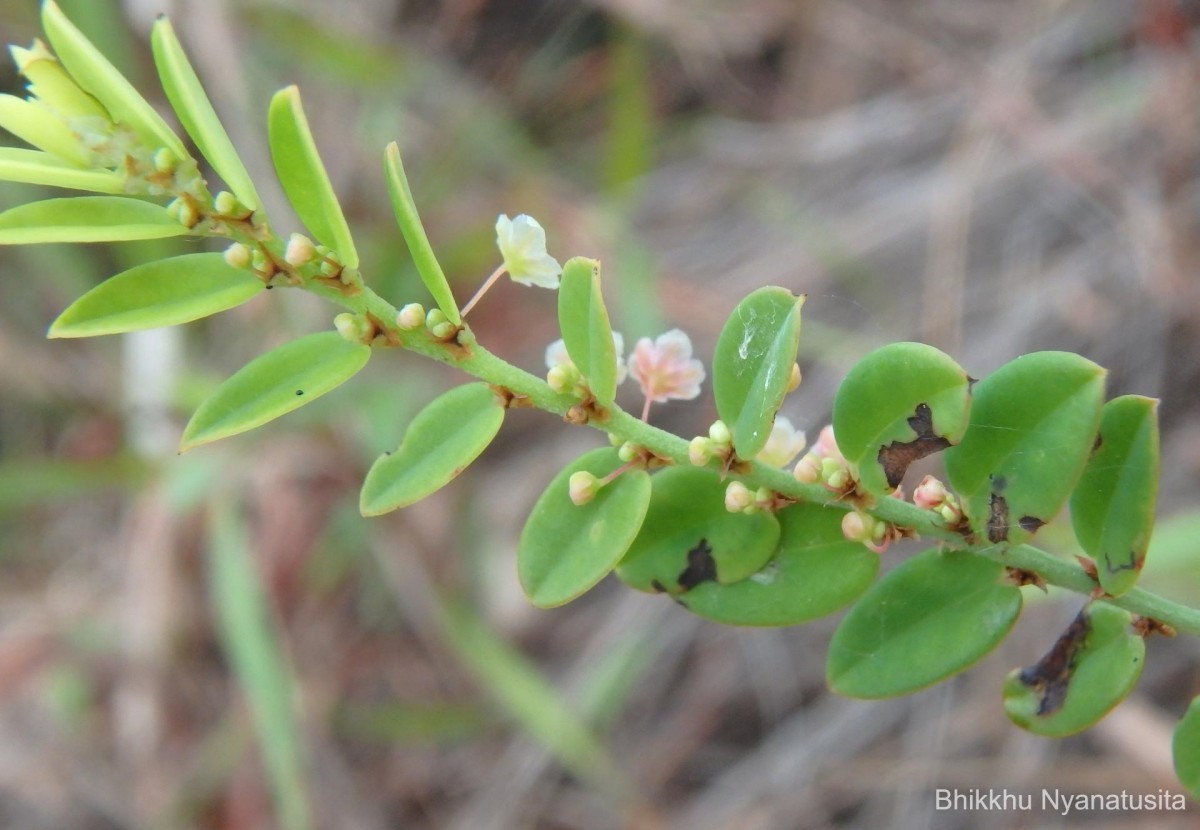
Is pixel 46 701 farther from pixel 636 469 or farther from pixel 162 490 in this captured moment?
pixel 636 469

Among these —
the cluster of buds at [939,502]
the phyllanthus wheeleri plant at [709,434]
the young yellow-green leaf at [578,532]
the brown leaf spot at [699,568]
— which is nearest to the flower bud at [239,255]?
the phyllanthus wheeleri plant at [709,434]

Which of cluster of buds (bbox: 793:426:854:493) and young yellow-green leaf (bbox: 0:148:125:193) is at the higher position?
young yellow-green leaf (bbox: 0:148:125:193)

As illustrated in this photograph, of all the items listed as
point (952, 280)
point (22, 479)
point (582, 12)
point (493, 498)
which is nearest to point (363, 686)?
point (493, 498)

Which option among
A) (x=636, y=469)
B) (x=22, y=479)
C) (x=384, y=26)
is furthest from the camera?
(x=384, y=26)

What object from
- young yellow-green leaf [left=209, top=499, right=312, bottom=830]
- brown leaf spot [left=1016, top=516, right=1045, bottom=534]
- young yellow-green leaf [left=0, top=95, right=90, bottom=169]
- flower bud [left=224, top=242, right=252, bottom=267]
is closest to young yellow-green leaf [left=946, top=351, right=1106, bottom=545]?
brown leaf spot [left=1016, top=516, right=1045, bottom=534]

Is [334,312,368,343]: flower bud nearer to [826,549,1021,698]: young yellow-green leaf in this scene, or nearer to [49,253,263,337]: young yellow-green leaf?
[49,253,263,337]: young yellow-green leaf

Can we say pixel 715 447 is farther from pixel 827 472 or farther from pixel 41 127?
pixel 41 127

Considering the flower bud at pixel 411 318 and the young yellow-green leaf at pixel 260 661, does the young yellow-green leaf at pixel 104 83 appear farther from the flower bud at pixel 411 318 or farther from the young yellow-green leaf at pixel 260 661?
the young yellow-green leaf at pixel 260 661
